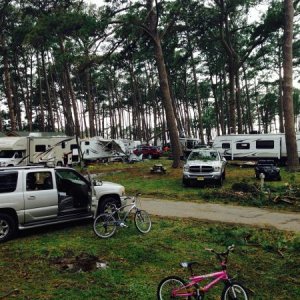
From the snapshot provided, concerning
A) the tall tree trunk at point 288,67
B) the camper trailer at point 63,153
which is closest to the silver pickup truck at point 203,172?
the tall tree trunk at point 288,67

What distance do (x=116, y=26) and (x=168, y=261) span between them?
18.4m

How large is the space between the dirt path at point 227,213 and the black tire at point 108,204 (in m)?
2.09

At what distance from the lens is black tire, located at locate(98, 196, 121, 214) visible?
36.7ft

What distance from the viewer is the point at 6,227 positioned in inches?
371

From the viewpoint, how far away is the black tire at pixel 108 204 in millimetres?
11188

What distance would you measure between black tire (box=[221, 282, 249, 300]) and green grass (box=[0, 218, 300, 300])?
75 centimetres

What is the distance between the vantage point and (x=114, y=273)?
705 centimetres

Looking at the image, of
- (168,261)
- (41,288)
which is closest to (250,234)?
(168,261)

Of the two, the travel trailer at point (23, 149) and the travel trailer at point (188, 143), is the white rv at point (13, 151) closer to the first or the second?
the travel trailer at point (23, 149)

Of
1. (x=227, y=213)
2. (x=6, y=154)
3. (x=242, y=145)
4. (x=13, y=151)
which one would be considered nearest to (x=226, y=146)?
(x=242, y=145)

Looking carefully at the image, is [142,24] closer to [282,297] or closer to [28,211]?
[28,211]

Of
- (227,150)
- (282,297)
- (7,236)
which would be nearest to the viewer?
(282,297)

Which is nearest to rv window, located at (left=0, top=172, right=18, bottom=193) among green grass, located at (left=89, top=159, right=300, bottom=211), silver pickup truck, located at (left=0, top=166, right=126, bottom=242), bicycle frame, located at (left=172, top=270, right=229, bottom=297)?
silver pickup truck, located at (left=0, top=166, right=126, bottom=242)

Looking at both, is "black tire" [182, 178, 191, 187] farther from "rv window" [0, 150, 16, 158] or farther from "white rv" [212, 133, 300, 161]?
"rv window" [0, 150, 16, 158]
